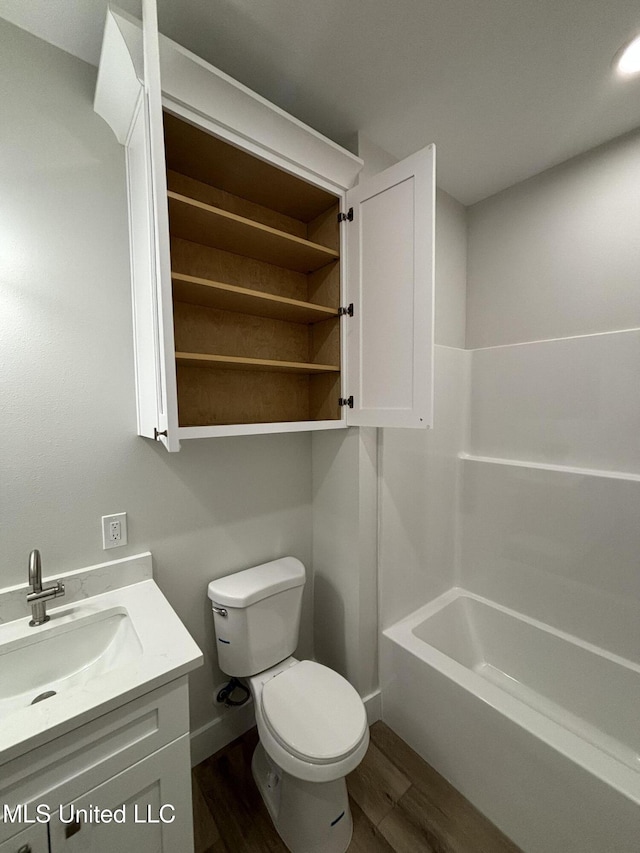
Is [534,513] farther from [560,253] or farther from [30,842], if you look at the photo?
[30,842]

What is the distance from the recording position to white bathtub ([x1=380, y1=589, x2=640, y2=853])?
1.06 meters

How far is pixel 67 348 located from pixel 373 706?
200 cm

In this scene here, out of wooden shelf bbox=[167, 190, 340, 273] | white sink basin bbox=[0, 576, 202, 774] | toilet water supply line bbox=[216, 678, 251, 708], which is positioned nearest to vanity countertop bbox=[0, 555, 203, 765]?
white sink basin bbox=[0, 576, 202, 774]

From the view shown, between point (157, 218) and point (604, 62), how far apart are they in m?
1.58

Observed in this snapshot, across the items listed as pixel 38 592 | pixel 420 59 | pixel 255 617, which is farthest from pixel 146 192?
pixel 255 617

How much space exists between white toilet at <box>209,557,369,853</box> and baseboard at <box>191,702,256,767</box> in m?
0.19

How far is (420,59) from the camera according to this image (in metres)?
1.17

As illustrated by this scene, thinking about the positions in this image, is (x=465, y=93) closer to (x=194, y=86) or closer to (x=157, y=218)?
(x=194, y=86)

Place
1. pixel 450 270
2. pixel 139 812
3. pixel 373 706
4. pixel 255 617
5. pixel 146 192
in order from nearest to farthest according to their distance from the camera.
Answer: pixel 139 812 < pixel 146 192 < pixel 255 617 < pixel 373 706 < pixel 450 270

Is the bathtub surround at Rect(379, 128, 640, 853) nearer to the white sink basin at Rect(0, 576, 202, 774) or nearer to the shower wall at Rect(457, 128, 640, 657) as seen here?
the shower wall at Rect(457, 128, 640, 657)

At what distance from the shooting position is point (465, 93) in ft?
4.26

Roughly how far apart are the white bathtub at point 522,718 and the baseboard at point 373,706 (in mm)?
31

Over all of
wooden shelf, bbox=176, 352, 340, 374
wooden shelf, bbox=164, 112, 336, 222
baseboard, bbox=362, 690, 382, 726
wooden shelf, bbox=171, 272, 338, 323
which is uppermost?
wooden shelf, bbox=164, 112, 336, 222

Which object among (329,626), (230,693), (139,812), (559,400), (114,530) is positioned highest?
(559,400)
